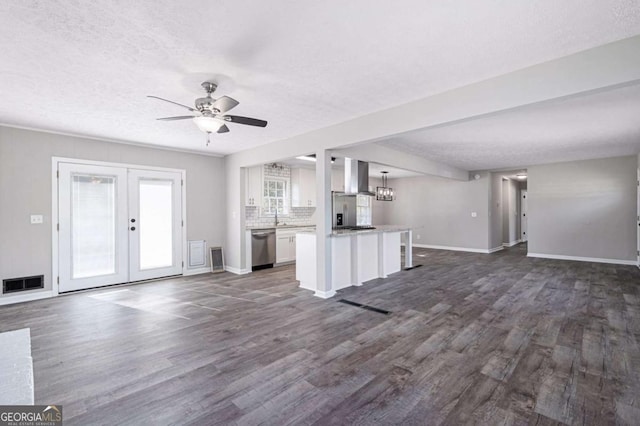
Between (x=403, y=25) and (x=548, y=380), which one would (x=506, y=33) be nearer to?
(x=403, y=25)

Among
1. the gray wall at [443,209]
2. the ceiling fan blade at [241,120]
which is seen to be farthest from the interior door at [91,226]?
the gray wall at [443,209]

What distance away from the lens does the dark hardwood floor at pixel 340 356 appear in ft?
6.42

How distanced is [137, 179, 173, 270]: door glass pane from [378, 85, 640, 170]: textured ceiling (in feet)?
14.3

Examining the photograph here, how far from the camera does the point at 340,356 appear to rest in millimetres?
2662

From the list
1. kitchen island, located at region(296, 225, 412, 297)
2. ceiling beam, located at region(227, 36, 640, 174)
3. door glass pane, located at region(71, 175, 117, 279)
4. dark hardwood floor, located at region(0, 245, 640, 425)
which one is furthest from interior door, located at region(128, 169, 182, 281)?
ceiling beam, located at region(227, 36, 640, 174)

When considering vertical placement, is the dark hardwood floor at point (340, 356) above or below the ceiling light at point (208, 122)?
below

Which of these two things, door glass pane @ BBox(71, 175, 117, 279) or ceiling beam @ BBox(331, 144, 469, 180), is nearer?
door glass pane @ BBox(71, 175, 117, 279)

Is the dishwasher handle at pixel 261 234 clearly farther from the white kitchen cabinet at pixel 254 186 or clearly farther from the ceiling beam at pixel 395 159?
the ceiling beam at pixel 395 159

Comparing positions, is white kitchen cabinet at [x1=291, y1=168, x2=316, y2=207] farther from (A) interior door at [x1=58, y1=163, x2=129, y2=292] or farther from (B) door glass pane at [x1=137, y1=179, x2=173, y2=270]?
(A) interior door at [x1=58, y1=163, x2=129, y2=292]

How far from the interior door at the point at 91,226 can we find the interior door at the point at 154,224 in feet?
0.49

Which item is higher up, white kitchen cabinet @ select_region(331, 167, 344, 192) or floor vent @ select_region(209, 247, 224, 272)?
white kitchen cabinet @ select_region(331, 167, 344, 192)

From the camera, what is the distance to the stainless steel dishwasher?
260 inches

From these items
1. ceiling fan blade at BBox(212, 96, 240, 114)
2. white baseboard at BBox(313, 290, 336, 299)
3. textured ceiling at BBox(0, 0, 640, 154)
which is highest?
textured ceiling at BBox(0, 0, 640, 154)

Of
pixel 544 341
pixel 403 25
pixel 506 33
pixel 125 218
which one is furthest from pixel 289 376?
pixel 125 218
